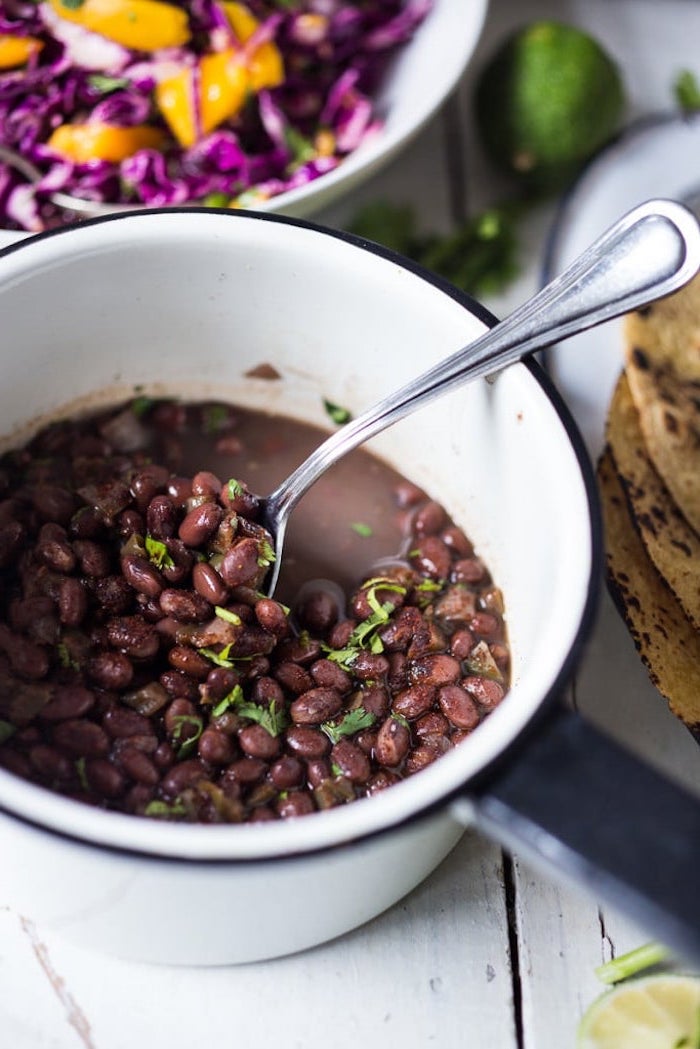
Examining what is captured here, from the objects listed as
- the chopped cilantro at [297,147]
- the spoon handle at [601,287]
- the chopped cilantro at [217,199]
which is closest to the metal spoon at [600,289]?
the spoon handle at [601,287]

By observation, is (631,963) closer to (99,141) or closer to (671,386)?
(671,386)

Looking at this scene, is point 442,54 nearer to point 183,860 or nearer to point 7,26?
point 7,26

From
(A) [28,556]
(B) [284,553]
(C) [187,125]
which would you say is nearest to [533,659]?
(B) [284,553]

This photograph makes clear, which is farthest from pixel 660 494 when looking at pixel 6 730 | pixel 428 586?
pixel 6 730

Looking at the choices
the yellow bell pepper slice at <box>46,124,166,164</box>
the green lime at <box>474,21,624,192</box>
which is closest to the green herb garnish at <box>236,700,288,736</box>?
the yellow bell pepper slice at <box>46,124,166,164</box>

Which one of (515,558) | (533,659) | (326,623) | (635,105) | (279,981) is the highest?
(635,105)

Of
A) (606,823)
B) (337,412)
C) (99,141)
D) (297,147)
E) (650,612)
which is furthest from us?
(297,147)

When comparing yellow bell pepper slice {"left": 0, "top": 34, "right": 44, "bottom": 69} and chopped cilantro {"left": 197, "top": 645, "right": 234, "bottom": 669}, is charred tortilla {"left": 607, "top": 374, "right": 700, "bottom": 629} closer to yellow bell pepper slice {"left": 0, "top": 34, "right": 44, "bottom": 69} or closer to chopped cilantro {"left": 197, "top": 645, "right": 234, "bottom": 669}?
chopped cilantro {"left": 197, "top": 645, "right": 234, "bottom": 669}
